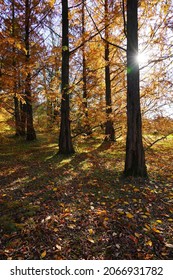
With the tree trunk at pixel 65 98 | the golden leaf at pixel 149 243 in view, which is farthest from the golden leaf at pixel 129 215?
the tree trunk at pixel 65 98

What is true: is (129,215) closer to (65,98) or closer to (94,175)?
(94,175)

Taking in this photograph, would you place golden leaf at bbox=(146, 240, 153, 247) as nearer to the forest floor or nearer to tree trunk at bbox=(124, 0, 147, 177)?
the forest floor

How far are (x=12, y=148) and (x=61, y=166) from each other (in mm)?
4417

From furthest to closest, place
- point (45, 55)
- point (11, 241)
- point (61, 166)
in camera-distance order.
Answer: point (45, 55) < point (61, 166) < point (11, 241)

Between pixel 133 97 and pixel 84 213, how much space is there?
3149 mm

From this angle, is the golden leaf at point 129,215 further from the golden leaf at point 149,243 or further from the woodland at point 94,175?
the golden leaf at point 149,243

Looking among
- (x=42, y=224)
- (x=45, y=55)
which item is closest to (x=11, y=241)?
(x=42, y=224)

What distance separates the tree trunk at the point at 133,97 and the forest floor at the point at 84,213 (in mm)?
572

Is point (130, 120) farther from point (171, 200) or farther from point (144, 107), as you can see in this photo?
point (144, 107)

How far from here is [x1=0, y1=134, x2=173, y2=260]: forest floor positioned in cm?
258

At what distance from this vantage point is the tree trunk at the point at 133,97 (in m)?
4.80

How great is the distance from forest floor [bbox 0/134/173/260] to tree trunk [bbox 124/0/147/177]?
57 cm

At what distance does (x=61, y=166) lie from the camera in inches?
253

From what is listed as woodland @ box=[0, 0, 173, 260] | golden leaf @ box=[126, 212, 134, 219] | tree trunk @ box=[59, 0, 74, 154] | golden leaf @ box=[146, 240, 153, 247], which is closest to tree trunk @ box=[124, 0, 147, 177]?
woodland @ box=[0, 0, 173, 260]
